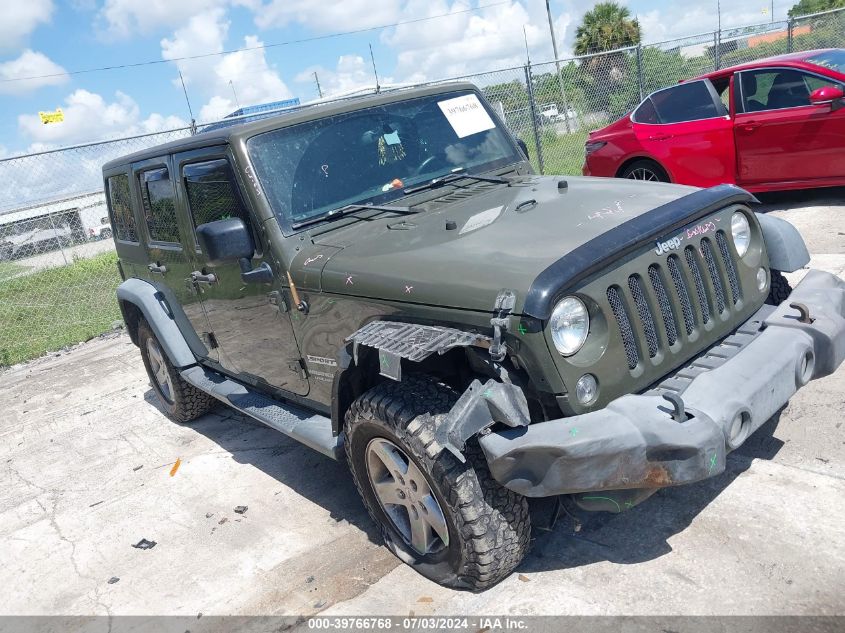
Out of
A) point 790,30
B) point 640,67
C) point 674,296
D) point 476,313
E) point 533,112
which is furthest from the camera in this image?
point 790,30

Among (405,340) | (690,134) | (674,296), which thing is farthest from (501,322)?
(690,134)

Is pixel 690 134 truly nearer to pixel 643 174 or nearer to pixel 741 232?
pixel 643 174

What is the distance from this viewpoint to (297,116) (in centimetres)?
380

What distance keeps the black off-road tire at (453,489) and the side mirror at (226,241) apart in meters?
1.00

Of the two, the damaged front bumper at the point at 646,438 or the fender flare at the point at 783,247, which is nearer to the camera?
the damaged front bumper at the point at 646,438

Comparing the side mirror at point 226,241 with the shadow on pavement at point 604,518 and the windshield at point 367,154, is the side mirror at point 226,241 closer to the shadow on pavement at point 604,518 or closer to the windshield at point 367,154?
the windshield at point 367,154

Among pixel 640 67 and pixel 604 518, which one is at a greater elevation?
pixel 640 67

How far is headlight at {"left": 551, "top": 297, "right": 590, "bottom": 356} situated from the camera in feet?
8.48

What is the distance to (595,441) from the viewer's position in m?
2.45

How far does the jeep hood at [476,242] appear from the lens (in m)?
2.70

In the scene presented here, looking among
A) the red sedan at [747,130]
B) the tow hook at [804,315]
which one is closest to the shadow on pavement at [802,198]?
the red sedan at [747,130]

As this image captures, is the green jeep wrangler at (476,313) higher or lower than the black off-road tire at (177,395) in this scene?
higher

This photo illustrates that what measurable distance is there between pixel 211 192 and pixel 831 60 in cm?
660

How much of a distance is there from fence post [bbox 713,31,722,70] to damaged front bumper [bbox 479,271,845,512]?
12371 mm
